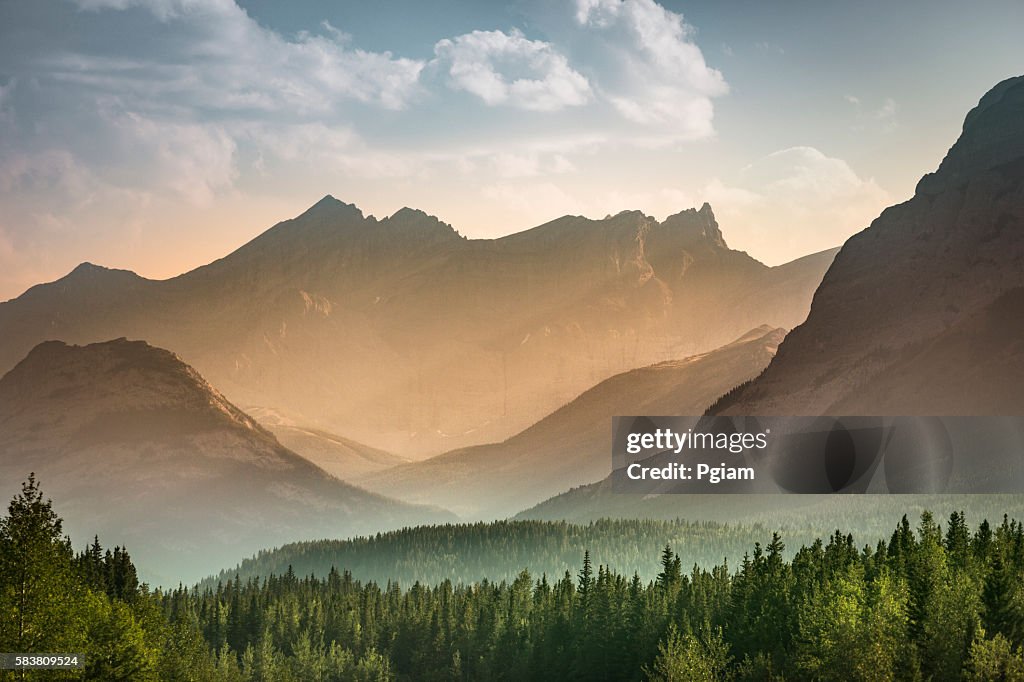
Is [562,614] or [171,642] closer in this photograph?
[171,642]

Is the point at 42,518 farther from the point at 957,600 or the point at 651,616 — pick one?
the point at 651,616

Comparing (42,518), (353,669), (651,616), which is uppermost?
(42,518)

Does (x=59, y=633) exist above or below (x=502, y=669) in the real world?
above

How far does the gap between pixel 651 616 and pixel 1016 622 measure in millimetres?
53170

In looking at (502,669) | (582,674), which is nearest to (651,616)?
(582,674)

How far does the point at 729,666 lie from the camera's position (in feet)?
407

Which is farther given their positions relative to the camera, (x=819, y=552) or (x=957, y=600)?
(x=819, y=552)

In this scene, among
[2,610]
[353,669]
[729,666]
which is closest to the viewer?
[2,610]

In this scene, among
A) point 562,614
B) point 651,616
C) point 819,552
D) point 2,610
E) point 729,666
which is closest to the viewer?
point 2,610

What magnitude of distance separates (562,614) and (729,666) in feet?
156

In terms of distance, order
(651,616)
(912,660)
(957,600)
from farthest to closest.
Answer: (651,616) < (957,600) < (912,660)

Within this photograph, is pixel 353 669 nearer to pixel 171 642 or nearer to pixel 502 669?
pixel 502 669

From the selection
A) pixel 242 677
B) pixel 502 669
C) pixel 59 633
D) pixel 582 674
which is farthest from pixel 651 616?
pixel 59 633

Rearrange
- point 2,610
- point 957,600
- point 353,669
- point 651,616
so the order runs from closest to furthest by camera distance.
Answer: point 2,610 → point 957,600 → point 651,616 → point 353,669
